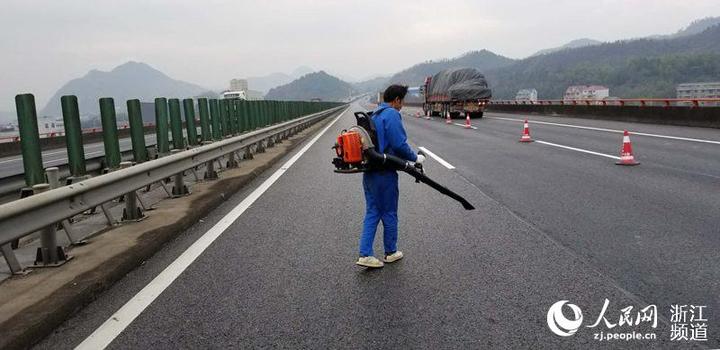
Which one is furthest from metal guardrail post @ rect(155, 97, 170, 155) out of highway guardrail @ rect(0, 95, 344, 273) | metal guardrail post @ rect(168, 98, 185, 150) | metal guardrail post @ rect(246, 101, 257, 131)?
metal guardrail post @ rect(246, 101, 257, 131)

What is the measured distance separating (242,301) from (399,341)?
1310mm

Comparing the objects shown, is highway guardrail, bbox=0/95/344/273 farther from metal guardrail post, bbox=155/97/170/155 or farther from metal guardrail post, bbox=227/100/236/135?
metal guardrail post, bbox=227/100/236/135

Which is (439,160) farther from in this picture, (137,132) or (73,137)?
(73,137)

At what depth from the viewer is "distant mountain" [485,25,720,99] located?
105m

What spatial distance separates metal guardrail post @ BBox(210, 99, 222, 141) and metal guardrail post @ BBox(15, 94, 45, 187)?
710 centimetres

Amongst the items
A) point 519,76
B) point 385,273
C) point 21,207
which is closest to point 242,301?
point 385,273

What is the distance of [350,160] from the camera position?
4.80 meters

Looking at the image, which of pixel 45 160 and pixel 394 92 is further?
pixel 45 160

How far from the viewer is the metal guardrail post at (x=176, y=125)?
984 centimetres

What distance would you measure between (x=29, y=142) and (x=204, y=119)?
6712 mm

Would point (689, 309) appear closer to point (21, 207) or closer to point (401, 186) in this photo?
point (21, 207)

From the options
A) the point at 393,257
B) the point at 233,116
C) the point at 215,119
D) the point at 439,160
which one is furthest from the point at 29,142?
the point at 233,116

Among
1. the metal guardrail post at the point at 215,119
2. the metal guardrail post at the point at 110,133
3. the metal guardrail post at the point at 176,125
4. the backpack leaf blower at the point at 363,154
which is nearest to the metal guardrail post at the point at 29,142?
the metal guardrail post at the point at 110,133

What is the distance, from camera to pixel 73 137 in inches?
269
